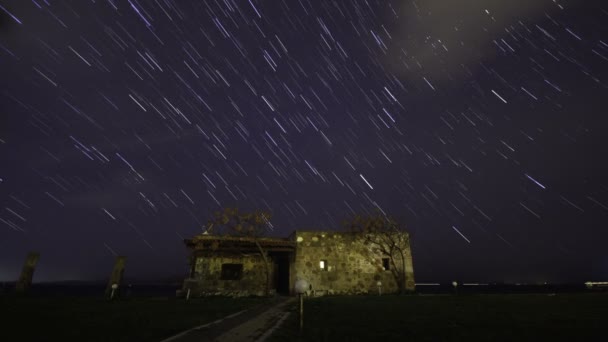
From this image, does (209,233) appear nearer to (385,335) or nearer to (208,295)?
(208,295)

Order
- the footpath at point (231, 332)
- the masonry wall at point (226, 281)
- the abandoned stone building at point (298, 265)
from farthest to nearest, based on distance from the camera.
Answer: the abandoned stone building at point (298, 265) → the masonry wall at point (226, 281) → the footpath at point (231, 332)

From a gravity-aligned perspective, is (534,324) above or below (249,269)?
below

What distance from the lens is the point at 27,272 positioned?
1788 centimetres

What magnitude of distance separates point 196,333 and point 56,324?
4009 millimetres

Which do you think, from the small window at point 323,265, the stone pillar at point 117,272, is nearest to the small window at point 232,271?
the small window at point 323,265

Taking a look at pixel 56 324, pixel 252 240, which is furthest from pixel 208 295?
pixel 56 324

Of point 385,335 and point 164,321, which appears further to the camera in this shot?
point 164,321

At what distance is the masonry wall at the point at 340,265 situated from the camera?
21984 millimetres

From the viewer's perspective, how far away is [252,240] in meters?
20.8

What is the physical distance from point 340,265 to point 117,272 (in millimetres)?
14961

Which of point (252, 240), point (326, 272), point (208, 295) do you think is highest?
point (252, 240)

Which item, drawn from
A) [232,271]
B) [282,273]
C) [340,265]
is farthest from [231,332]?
[282,273]

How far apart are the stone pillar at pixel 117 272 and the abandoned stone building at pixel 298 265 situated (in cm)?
379

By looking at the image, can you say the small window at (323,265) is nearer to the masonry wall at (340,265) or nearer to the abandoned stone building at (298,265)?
the abandoned stone building at (298,265)
